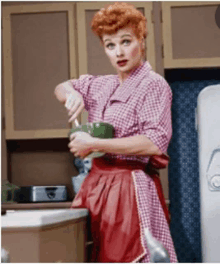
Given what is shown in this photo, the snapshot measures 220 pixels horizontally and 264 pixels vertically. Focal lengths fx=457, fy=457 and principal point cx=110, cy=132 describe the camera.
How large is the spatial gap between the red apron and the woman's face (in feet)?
0.99

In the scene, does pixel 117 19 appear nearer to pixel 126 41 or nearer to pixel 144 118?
pixel 126 41

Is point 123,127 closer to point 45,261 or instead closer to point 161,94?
point 161,94

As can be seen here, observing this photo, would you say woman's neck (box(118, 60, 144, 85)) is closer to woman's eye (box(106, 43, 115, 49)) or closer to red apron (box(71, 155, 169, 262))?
woman's eye (box(106, 43, 115, 49))

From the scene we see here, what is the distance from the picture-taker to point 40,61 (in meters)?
2.35

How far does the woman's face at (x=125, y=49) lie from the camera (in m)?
1.36

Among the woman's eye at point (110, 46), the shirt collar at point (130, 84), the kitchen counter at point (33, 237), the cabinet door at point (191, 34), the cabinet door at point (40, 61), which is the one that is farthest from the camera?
the cabinet door at point (40, 61)

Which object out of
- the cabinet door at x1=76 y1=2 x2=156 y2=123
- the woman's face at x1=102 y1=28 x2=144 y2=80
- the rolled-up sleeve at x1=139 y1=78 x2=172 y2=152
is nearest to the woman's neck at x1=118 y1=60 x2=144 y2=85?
the woman's face at x1=102 y1=28 x2=144 y2=80

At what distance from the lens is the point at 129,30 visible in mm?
1357

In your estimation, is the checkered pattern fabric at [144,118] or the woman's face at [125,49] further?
the woman's face at [125,49]

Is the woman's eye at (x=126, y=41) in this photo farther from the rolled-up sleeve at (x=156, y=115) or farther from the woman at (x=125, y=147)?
the rolled-up sleeve at (x=156, y=115)

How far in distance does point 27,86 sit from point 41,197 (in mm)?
573

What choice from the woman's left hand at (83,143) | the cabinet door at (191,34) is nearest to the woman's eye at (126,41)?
the woman's left hand at (83,143)

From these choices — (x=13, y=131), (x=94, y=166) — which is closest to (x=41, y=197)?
(x=13, y=131)

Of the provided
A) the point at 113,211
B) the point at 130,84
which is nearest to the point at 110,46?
the point at 130,84
